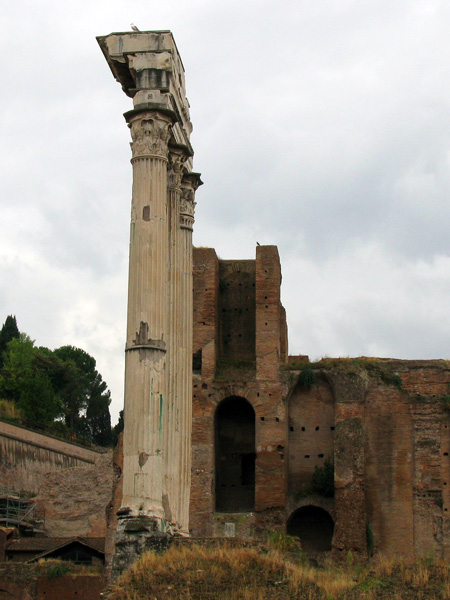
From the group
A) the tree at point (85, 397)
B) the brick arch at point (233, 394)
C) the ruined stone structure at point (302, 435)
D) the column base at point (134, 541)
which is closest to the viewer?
the column base at point (134, 541)

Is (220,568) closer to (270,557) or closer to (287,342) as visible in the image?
(270,557)

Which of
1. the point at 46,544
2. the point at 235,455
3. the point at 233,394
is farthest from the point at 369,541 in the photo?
the point at 46,544

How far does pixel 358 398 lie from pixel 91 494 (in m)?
12.3

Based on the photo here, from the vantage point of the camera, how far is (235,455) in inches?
1315

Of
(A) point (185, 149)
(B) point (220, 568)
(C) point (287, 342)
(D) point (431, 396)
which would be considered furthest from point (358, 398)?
(B) point (220, 568)

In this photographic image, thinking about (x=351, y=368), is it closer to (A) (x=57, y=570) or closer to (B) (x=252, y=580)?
(A) (x=57, y=570)

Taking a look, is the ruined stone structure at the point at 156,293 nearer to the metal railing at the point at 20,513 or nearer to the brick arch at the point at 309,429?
the brick arch at the point at 309,429

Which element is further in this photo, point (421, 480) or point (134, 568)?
point (421, 480)

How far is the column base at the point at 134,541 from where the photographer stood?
14.3 meters

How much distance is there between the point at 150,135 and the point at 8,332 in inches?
1915

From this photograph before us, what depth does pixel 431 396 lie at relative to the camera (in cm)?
3145

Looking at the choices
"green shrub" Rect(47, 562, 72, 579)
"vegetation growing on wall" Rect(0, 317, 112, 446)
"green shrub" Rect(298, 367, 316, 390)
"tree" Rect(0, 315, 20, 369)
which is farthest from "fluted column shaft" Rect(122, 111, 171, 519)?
"tree" Rect(0, 315, 20, 369)

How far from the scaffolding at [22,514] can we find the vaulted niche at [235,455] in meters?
8.38

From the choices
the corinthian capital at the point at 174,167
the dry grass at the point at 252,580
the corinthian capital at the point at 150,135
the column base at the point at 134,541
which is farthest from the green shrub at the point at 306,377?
the column base at the point at 134,541
